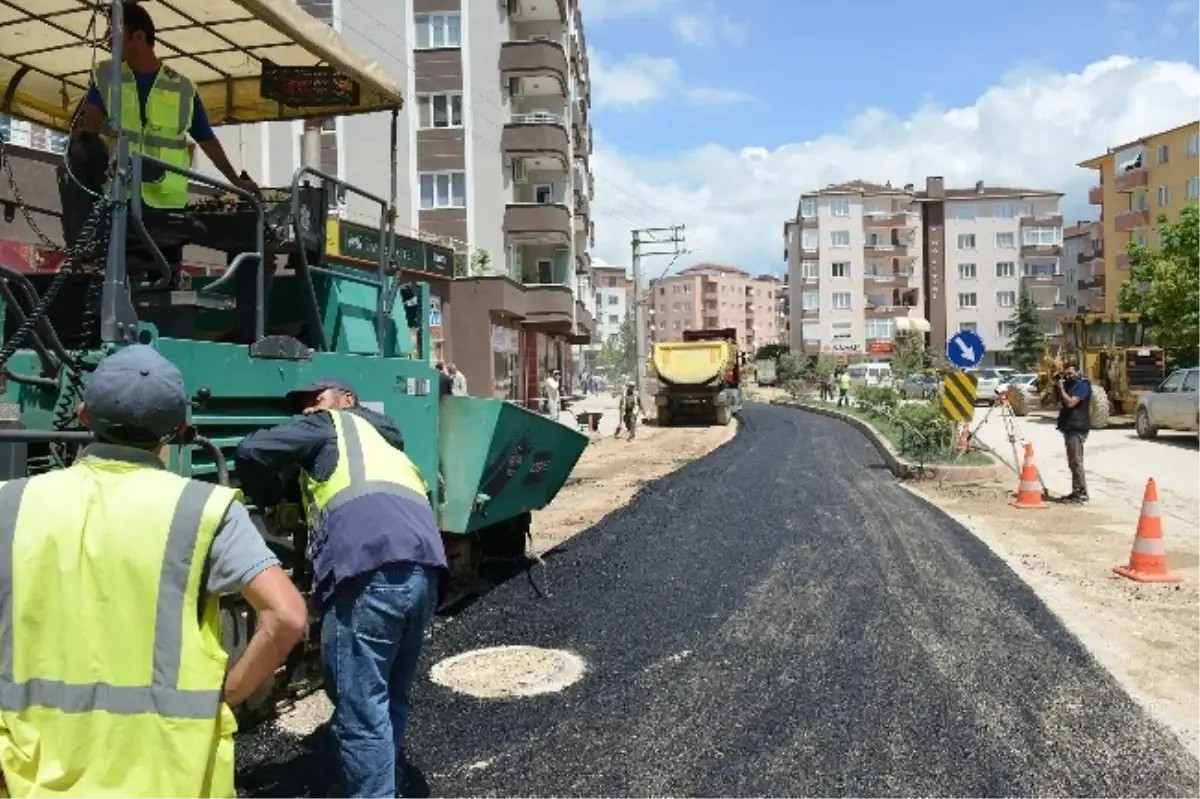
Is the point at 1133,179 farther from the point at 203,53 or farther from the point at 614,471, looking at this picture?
the point at 203,53

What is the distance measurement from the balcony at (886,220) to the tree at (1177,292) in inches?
2023

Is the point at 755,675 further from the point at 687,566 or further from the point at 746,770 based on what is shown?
the point at 687,566

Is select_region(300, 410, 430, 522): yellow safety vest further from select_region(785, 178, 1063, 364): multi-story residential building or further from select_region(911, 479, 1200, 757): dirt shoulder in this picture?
select_region(785, 178, 1063, 364): multi-story residential building

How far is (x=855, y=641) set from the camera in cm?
595

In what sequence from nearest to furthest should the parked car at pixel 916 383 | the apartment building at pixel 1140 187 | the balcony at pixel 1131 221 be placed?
the parked car at pixel 916 383
the apartment building at pixel 1140 187
the balcony at pixel 1131 221

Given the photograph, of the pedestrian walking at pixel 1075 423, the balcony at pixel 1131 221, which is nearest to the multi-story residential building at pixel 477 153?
the pedestrian walking at pixel 1075 423

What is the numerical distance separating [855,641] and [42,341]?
4.43 meters

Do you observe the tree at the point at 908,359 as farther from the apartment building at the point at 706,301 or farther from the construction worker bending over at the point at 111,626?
the apartment building at the point at 706,301

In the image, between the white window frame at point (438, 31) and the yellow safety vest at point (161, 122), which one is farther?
the white window frame at point (438, 31)

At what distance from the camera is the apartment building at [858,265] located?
83062 millimetres

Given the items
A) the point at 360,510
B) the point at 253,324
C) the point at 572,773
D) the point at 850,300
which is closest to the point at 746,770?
the point at 572,773

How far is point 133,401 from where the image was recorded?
6.77ft

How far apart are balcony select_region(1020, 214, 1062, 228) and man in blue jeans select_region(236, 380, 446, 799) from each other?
287ft

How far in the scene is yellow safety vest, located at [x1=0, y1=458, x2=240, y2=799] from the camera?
1.98 m
